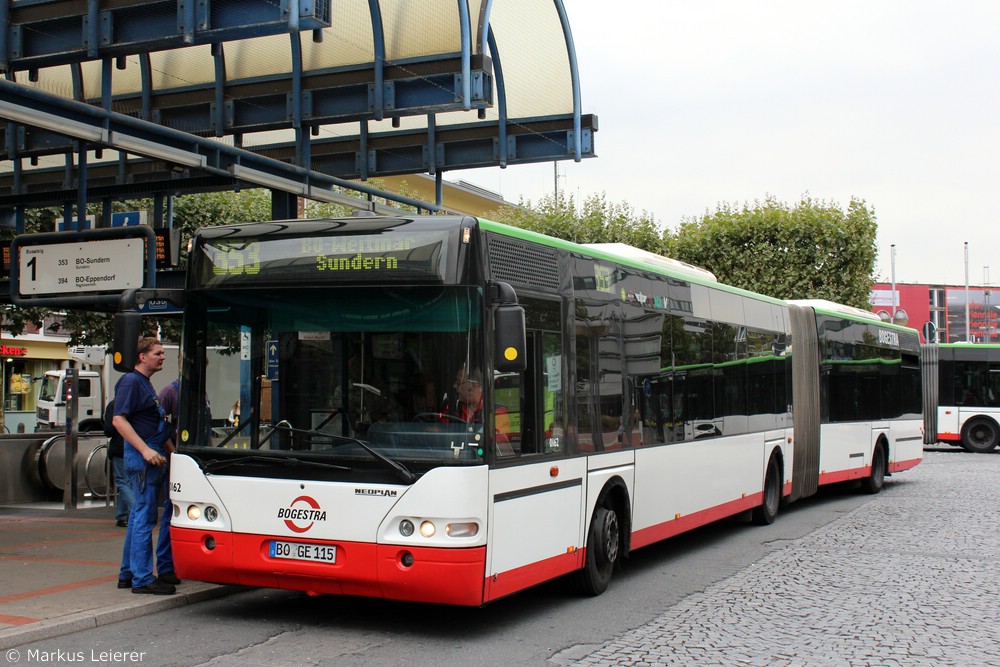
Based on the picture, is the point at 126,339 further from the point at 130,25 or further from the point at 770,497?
the point at 770,497

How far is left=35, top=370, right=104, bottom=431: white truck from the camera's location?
3534cm

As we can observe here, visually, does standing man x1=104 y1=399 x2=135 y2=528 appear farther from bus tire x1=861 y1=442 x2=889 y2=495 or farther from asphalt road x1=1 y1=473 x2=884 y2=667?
bus tire x1=861 y1=442 x2=889 y2=495

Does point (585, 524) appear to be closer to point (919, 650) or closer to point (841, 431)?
point (919, 650)

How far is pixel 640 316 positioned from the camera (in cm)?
1034

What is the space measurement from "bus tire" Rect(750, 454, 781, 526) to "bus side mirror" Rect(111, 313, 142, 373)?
930 cm

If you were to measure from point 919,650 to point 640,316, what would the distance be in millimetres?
4039

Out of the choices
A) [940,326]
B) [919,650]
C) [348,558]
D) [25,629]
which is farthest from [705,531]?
[940,326]

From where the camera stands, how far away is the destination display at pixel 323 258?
742 cm

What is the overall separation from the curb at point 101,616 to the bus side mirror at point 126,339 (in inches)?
67.7

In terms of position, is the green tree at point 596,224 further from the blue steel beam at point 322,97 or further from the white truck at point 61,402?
the blue steel beam at point 322,97

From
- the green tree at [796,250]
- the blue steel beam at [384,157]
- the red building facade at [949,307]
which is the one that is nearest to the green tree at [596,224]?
the green tree at [796,250]

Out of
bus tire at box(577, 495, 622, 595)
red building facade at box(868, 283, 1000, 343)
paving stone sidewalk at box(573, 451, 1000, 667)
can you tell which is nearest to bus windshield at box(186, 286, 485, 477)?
paving stone sidewalk at box(573, 451, 1000, 667)

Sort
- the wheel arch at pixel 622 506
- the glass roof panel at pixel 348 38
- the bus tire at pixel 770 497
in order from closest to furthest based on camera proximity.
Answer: the wheel arch at pixel 622 506 < the glass roof panel at pixel 348 38 < the bus tire at pixel 770 497

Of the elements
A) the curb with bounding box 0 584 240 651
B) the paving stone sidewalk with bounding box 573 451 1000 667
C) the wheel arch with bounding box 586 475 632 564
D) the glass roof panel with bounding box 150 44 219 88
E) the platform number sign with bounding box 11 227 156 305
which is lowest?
the paving stone sidewalk with bounding box 573 451 1000 667
